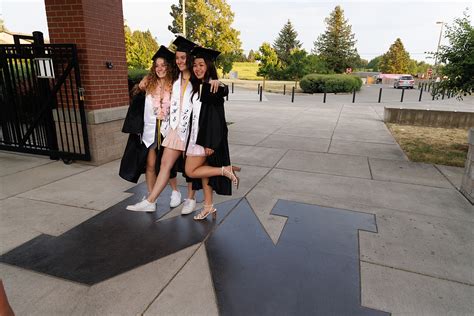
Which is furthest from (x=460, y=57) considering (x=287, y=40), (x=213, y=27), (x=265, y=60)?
(x=287, y=40)

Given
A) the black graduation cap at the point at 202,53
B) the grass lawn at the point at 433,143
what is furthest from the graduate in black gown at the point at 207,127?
the grass lawn at the point at 433,143

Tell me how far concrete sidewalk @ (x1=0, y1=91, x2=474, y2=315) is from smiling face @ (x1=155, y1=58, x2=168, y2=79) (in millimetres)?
1655

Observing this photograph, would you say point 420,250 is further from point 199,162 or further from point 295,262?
point 199,162

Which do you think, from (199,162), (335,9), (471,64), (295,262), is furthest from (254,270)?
(335,9)

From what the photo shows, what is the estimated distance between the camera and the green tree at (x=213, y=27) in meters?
45.0

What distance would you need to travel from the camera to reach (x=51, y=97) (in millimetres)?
5703

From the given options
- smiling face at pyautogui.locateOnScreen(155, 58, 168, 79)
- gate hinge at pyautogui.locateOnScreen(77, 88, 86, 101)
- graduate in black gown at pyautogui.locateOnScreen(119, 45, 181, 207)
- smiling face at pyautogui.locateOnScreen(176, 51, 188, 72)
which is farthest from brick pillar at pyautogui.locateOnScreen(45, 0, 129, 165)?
smiling face at pyautogui.locateOnScreen(176, 51, 188, 72)

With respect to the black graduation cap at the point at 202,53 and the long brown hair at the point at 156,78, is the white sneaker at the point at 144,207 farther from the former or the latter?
the black graduation cap at the point at 202,53

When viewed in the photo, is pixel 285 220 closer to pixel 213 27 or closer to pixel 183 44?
pixel 183 44

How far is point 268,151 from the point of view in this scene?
23.8 ft

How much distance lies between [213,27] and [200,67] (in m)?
46.8

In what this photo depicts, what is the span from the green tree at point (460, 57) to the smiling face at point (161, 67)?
19.6ft

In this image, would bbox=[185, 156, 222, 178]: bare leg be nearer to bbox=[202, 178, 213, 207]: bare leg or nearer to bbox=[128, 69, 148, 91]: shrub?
bbox=[202, 178, 213, 207]: bare leg

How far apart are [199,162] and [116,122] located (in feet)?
10.5
